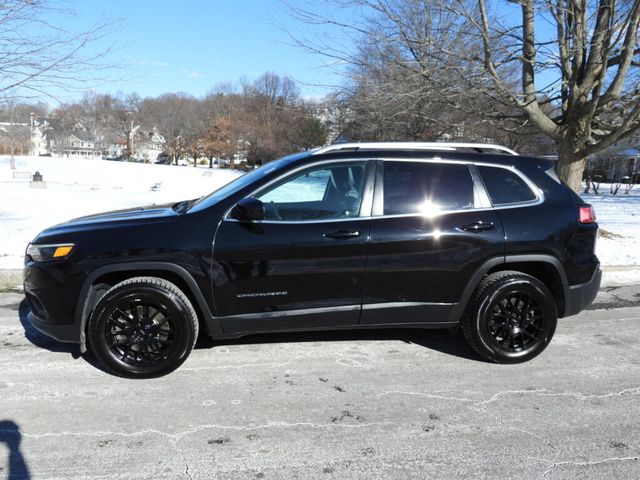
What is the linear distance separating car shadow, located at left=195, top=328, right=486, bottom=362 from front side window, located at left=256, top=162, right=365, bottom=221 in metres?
1.30

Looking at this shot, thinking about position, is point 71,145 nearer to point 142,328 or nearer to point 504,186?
point 142,328

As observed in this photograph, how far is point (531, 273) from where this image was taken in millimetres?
4352

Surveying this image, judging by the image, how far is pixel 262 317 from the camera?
3832 mm

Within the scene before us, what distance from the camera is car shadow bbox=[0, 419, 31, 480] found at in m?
2.67

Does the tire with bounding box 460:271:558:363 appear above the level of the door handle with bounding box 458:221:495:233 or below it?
below

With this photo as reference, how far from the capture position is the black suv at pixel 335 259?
12.2 feet

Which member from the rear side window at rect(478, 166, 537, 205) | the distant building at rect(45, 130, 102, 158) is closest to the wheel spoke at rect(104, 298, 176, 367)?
the rear side window at rect(478, 166, 537, 205)

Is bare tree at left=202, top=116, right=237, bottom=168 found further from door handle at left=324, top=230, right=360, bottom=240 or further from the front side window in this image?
door handle at left=324, top=230, right=360, bottom=240

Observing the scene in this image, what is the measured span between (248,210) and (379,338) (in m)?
1.85

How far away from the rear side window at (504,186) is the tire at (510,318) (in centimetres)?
61

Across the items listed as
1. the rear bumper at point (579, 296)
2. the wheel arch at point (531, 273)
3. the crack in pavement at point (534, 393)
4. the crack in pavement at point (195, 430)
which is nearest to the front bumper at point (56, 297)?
the crack in pavement at point (195, 430)

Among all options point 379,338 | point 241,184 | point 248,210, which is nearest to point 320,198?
point 241,184

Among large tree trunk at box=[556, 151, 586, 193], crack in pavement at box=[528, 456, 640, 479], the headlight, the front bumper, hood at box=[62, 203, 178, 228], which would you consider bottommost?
crack in pavement at box=[528, 456, 640, 479]

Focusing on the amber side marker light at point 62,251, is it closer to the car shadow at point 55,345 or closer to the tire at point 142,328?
the tire at point 142,328
